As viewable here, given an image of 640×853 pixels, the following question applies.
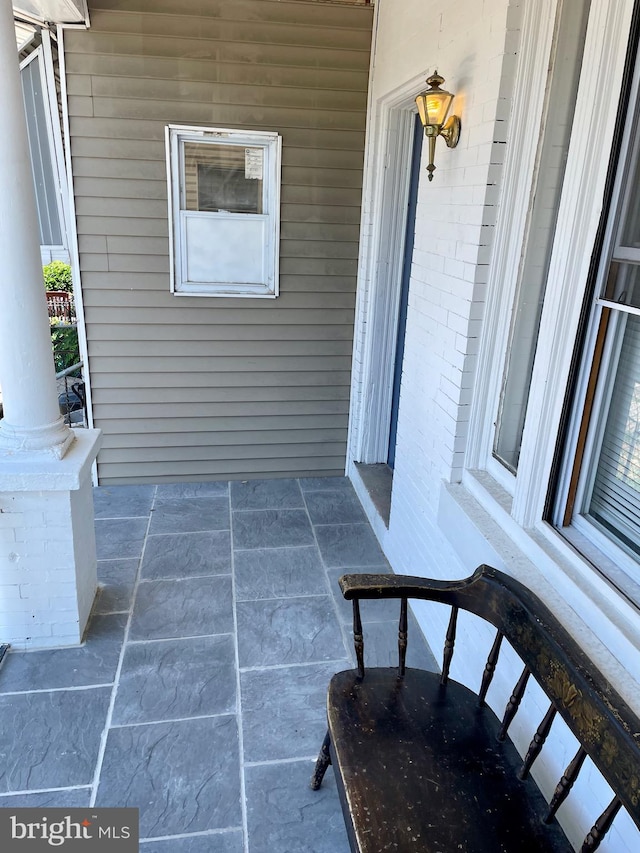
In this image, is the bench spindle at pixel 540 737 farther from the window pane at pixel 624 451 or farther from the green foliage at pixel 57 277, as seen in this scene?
the green foliage at pixel 57 277

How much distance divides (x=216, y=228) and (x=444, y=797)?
10.5ft

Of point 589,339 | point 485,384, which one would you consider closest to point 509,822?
point 589,339

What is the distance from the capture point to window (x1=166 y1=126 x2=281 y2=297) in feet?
11.5

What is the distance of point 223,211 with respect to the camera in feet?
11.9

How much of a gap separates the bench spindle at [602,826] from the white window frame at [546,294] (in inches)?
13.9

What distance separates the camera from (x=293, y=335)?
392cm

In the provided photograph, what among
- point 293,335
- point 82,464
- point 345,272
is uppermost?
point 345,272

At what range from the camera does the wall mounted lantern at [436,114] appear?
220 centimetres

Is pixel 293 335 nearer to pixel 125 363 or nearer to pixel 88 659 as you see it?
pixel 125 363

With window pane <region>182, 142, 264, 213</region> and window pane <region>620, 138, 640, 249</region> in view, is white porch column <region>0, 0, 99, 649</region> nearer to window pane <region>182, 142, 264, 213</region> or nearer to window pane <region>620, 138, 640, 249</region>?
window pane <region>182, 142, 264, 213</region>

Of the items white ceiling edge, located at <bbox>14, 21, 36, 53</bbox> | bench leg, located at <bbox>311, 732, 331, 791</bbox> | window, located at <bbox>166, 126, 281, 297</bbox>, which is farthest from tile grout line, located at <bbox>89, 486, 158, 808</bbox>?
white ceiling edge, located at <bbox>14, 21, 36, 53</bbox>

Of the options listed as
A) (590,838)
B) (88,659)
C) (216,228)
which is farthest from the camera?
(216,228)

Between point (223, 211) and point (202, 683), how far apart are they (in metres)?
2.64

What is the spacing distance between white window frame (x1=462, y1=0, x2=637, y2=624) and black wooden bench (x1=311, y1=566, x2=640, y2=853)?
0.57 ft
